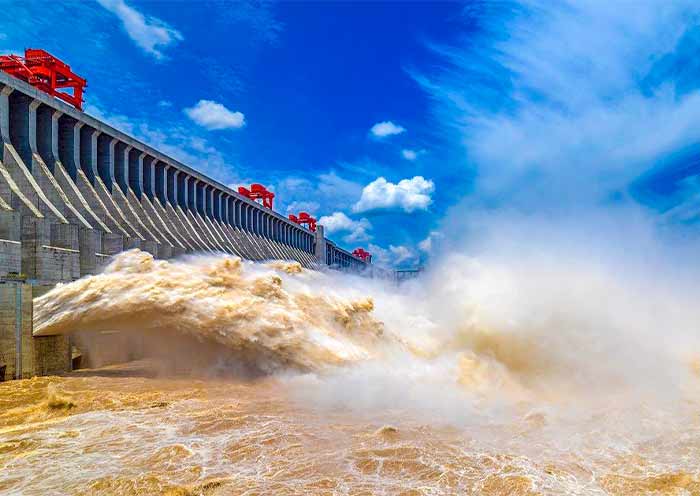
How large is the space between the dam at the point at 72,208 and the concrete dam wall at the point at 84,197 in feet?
0.16

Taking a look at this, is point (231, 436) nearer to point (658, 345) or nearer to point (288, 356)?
point (288, 356)

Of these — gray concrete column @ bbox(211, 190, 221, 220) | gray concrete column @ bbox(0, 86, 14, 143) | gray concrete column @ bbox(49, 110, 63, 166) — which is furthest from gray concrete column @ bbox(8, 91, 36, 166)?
gray concrete column @ bbox(211, 190, 221, 220)

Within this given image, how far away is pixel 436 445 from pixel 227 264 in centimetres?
1148

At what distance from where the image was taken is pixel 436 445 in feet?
34.1

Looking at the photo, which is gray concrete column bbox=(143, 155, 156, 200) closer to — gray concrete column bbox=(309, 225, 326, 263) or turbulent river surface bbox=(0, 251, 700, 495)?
turbulent river surface bbox=(0, 251, 700, 495)

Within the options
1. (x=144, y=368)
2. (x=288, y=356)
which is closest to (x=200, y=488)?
(x=288, y=356)

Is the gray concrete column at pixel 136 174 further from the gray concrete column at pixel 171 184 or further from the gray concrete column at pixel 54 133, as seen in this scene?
the gray concrete column at pixel 54 133

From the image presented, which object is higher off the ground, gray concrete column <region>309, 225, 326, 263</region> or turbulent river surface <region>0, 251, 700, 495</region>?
gray concrete column <region>309, 225, 326, 263</region>

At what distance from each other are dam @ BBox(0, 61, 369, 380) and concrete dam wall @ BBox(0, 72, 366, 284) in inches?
1.9

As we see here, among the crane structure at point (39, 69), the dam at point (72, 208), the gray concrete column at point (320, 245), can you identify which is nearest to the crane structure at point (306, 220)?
the gray concrete column at point (320, 245)

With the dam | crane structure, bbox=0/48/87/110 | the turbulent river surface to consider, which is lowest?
the turbulent river surface

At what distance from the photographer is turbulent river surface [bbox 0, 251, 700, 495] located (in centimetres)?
874

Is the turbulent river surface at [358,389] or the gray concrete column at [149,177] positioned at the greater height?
the gray concrete column at [149,177]

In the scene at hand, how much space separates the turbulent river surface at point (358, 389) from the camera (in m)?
8.74
